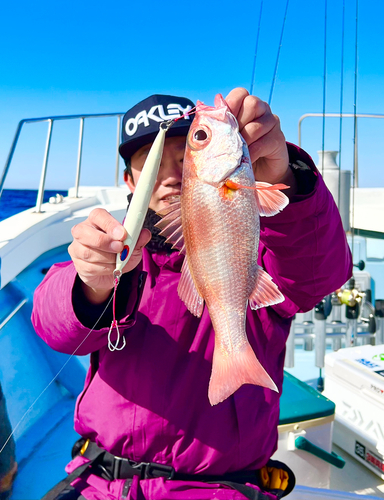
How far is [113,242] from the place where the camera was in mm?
987

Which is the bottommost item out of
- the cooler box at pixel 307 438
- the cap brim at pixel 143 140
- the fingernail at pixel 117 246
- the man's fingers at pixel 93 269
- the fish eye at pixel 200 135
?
the cooler box at pixel 307 438

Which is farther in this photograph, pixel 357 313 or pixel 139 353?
pixel 357 313

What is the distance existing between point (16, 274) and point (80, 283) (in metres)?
2.30

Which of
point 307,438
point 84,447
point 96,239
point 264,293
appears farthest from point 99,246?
point 307,438

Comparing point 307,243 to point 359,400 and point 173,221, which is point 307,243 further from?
point 359,400

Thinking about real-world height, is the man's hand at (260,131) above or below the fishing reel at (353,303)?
above

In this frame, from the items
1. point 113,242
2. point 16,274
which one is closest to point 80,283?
point 113,242

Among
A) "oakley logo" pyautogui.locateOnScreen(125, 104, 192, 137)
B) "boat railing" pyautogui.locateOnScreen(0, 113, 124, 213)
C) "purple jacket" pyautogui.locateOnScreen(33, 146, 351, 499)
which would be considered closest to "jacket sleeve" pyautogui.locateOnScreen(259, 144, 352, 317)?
"purple jacket" pyautogui.locateOnScreen(33, 146, 351, 499)

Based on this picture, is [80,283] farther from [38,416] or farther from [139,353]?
[38,416]

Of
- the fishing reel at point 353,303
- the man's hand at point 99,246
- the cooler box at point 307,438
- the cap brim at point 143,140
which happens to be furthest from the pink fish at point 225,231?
the fishing reel at point 353,303

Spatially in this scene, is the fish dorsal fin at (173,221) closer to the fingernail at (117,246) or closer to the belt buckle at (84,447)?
the fingernail at (117,246)

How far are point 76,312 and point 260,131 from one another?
790mm

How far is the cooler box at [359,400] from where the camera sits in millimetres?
2543

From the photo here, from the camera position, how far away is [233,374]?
3.41 ft
